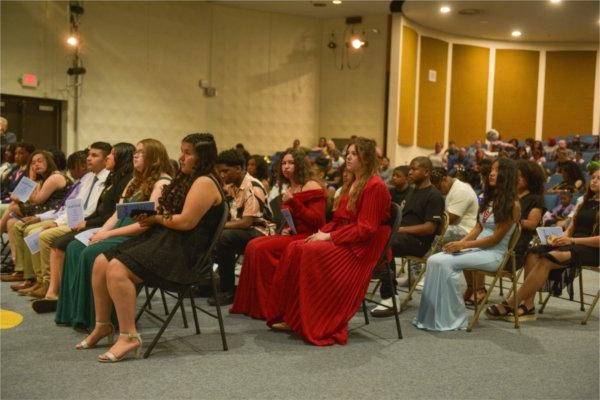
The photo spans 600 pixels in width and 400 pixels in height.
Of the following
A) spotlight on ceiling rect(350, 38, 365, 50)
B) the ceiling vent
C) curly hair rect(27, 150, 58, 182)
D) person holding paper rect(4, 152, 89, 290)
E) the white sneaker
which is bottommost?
the white sneaker

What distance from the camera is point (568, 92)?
16141 millimetres

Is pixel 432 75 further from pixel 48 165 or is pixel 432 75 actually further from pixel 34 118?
pixel 48 165

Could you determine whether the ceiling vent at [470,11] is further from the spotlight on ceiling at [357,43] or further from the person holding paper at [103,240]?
the person holding paper at [103,240]

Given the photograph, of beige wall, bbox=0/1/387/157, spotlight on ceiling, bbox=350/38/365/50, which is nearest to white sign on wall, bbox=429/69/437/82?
beige wall, bbox=0/1/387/157

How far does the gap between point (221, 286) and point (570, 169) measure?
20.2ft

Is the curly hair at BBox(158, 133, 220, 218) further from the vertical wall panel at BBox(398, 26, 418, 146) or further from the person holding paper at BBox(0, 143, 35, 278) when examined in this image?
the vertical wall panel at BBox(398, 26, 418, 146)

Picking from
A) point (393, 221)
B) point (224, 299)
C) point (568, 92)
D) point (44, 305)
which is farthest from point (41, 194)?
point (568, 92)

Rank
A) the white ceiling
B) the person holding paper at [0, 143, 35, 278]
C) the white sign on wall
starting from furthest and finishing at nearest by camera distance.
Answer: the white sign on wall < the white ceiling < the person holding paper at [0, 143, 35, 278]

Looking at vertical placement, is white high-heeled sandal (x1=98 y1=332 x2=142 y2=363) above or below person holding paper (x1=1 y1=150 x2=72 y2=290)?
below

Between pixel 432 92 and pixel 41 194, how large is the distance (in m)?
11.5

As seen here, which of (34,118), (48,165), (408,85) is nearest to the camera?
(48,165)

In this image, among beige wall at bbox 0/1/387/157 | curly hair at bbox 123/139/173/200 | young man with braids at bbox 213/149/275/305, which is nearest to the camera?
curly hair at bbox 123/139/173/200

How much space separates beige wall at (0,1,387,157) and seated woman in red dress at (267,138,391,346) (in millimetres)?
9548

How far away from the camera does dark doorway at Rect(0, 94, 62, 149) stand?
453 inches
